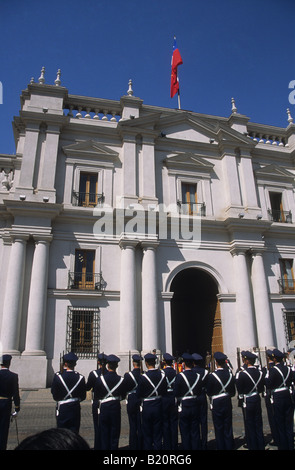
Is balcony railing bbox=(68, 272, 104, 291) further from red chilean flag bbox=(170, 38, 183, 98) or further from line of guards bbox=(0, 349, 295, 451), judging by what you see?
red chilean flag bbox=(170, 38, 183, 98)

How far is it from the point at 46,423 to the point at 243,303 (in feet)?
35.1

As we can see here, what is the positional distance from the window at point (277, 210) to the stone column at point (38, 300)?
12110mm

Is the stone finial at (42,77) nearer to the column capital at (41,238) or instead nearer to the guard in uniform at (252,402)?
the column capital at (41,238)

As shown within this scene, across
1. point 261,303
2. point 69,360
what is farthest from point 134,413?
point 261,303

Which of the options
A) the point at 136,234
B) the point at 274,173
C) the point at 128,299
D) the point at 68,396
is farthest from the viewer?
the point at 274,173

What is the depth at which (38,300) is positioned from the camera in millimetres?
14148

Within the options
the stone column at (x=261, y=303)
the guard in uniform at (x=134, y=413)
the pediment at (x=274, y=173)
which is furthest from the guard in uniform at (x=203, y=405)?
the pediment at (x=274, y=173)

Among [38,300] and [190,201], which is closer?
[38,300]

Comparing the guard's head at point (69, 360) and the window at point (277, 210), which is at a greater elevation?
the window at point (277, 210)

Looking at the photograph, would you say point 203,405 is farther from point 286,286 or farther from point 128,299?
point 286,286

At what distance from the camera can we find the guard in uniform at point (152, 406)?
6.30 metres

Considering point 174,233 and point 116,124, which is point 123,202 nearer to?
point 174,233

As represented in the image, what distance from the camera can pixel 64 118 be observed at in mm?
17078
